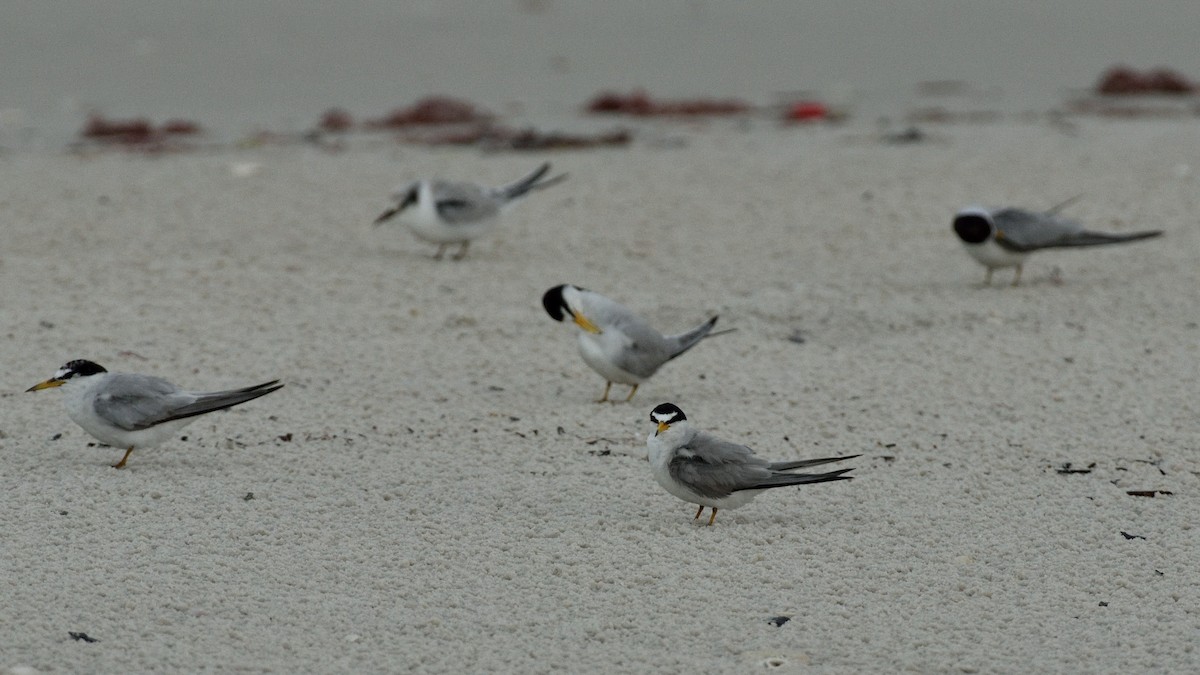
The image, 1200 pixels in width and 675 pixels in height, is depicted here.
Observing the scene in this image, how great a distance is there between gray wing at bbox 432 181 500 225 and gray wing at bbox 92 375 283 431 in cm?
340

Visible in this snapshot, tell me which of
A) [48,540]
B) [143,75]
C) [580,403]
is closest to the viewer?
[48,540]

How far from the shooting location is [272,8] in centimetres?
1666

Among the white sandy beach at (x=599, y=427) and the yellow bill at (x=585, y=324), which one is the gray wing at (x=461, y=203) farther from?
the yellow bill at (x=585, y=324)

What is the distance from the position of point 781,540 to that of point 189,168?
22.6 feet

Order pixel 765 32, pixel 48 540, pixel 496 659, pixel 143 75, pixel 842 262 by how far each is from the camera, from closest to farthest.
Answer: pixel 496 659, pixel 48 540, pixel 842 262, pixel 143 75, pixel 765 32

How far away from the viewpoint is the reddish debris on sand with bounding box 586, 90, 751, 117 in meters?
13.2

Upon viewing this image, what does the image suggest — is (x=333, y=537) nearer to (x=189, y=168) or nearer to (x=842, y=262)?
(x=842, y=262)

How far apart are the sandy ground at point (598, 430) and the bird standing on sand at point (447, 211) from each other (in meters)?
0.17

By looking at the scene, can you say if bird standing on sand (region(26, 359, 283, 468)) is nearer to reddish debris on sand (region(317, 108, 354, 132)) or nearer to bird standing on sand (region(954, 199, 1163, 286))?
bird standing on sand (region(954, 199, 1163, 286))

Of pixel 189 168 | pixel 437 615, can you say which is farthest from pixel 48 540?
pixel 189 168

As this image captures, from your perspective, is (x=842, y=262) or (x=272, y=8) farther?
(x=272, y=8)

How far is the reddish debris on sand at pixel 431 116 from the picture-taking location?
13.0 m

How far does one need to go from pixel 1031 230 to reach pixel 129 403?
483 cm

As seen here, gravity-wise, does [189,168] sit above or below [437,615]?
below
